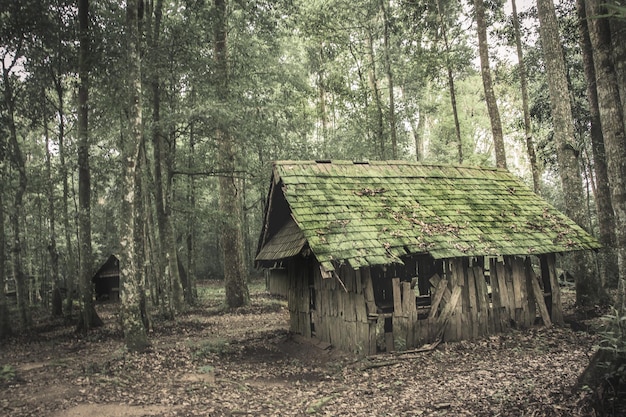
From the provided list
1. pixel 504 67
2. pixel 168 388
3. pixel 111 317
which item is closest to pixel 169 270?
pixel 111 317

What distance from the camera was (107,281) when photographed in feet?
96.4

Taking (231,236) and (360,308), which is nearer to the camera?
(360,308)

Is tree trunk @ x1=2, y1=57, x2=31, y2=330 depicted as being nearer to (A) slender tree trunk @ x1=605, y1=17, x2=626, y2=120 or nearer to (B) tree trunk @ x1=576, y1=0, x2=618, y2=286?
(A) slender tree trunk @ x1=605, y1=17, x2=626, y2=120

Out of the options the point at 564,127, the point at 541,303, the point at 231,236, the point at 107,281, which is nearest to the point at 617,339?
the point at 541,303

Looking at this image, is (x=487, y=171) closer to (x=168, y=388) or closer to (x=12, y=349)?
(x=168, y=388)

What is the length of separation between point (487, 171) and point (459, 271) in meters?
5.24

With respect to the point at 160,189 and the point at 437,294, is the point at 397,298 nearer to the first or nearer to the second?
the point at 437,294

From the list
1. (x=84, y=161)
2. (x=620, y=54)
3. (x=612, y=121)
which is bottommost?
(x=612, y=121)

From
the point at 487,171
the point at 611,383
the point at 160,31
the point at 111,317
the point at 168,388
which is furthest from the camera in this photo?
the point at 111,317

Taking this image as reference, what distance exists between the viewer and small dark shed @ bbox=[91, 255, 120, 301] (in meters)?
28.8

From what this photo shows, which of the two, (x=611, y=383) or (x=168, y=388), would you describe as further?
(x=168, y=388)

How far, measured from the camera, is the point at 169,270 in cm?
1809

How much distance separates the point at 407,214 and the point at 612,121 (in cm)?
604

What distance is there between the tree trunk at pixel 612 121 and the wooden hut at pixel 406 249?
4510mm
